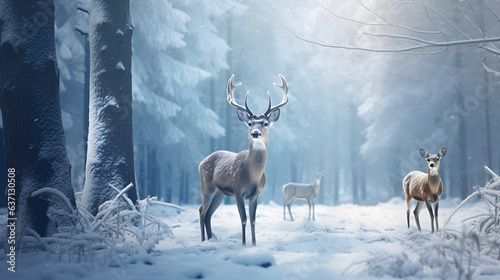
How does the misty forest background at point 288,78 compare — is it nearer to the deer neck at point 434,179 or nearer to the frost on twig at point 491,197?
the deer neck at point 434,179

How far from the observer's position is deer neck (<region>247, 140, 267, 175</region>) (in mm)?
5453

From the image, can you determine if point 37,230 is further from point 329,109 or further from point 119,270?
point 329,109

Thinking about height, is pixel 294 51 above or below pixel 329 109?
above

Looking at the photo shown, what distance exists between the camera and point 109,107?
617 centimetres

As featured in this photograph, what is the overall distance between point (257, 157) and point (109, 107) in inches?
102

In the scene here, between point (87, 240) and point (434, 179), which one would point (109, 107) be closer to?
point (87, 240)

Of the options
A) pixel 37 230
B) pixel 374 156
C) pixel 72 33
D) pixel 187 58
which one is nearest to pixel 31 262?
pixel 37 230

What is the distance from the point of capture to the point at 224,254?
15.0 ft

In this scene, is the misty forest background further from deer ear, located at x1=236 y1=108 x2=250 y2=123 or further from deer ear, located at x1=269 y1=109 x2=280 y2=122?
deer ear, located at x1=236 y1=108 x2=250 y2=123

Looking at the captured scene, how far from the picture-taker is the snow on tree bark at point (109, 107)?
612 cm

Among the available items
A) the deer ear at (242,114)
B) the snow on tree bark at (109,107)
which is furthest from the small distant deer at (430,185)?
the snow on tree bark at (109,107)

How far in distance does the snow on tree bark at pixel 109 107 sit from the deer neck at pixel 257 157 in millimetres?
2157

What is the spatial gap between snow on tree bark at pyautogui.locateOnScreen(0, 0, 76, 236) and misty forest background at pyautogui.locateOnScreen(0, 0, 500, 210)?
6535 mm

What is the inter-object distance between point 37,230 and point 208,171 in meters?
2.58
